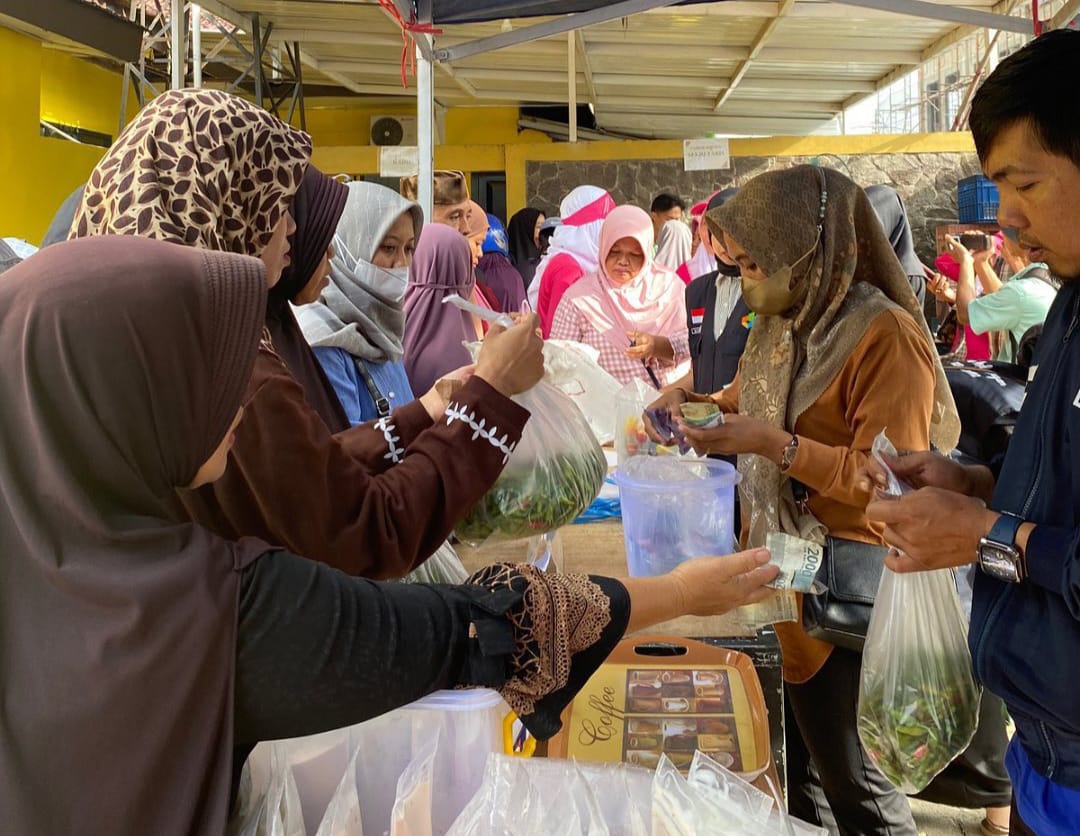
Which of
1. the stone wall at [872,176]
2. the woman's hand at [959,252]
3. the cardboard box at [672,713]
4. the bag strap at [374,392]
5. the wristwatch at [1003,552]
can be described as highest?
the stone wall at [872,176]

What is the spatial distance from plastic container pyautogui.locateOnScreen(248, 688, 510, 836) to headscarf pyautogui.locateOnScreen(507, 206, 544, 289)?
6.48 m

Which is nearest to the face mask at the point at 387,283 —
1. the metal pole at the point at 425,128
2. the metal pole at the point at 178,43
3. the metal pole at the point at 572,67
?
the metal pole at the point at 425,128

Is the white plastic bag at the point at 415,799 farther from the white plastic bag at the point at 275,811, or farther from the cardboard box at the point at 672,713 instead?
the cardboard box at the point at 672,713

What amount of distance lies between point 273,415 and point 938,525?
96 centimetres

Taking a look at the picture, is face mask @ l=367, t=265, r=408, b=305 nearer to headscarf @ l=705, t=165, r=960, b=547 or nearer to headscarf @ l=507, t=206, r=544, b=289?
headscarf @ l=705, t=165, r=960, b=547

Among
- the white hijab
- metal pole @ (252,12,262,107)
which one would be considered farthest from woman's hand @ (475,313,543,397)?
metal pole @ (252,12,262,107)

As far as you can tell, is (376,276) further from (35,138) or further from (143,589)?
(35,138)

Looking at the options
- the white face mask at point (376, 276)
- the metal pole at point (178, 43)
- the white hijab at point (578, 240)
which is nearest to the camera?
the white face mask at point (376, 276)

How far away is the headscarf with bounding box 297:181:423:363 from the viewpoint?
2238 millimetres

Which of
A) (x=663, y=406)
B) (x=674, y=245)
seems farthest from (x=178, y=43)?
(x=663, y=406)

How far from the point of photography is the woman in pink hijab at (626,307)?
4.43 m

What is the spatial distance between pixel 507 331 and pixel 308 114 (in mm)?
12103

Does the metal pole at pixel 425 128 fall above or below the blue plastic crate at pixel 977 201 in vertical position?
below

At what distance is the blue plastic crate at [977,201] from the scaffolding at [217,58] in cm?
647
